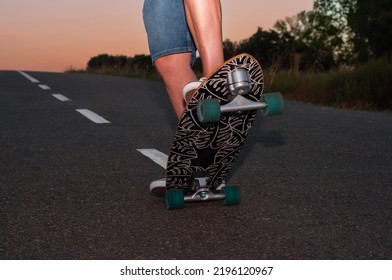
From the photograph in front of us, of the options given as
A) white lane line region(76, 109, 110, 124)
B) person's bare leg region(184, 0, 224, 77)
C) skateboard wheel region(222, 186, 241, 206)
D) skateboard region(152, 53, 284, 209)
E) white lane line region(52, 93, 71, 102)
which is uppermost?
person's bare leg region(184, 0, 224, 77)

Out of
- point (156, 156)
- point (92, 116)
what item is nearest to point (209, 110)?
point (156, 156)

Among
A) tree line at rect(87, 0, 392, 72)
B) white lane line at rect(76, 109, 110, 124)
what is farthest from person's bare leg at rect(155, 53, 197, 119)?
tree line at rect(87, 0, 392, 72)

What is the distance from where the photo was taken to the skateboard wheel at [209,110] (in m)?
3.04

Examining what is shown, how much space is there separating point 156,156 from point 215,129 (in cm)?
218

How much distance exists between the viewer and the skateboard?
3143 millimetres

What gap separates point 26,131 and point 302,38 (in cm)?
5914

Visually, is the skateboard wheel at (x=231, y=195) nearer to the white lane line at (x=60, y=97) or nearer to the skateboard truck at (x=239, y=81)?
the skateboard truck at (x=239, y=81)

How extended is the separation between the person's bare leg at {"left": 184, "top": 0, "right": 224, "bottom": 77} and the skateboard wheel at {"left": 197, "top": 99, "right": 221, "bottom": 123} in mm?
324

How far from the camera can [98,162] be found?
526 cm

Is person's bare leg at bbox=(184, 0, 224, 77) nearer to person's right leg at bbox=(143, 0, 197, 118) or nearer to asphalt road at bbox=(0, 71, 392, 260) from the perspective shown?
person's right leg at bbox=(143, 0, 197, 118)

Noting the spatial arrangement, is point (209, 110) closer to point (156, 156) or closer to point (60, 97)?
point (156, 156)

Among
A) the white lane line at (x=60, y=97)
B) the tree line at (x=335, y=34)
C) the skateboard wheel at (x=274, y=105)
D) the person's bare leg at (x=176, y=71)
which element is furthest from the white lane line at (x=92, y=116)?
the tree line at (x=335, y=34)
